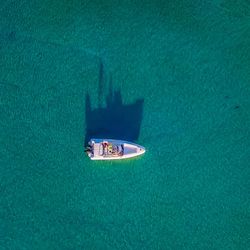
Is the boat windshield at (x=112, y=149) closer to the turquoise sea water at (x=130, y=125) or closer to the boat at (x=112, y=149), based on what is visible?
the boat at (x=112, y=149)

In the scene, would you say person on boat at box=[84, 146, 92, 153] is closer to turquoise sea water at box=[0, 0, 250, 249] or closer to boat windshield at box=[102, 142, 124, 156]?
turquoise sea water at box=[0, 0, 250, 249]

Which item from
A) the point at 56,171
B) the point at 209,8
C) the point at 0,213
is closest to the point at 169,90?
the point at 209,8

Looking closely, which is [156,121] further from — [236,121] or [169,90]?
[236,121]

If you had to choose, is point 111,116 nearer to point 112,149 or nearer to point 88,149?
point 112,149

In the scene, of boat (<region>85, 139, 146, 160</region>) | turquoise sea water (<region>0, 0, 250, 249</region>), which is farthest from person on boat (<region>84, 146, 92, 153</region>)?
turquoise sea water (<region>0, 0, 250, 249</region>)

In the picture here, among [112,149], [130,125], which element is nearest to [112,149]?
[112,149]

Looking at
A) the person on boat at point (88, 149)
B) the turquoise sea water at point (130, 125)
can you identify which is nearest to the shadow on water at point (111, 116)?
the turquoise sea water at point (130, 125)
